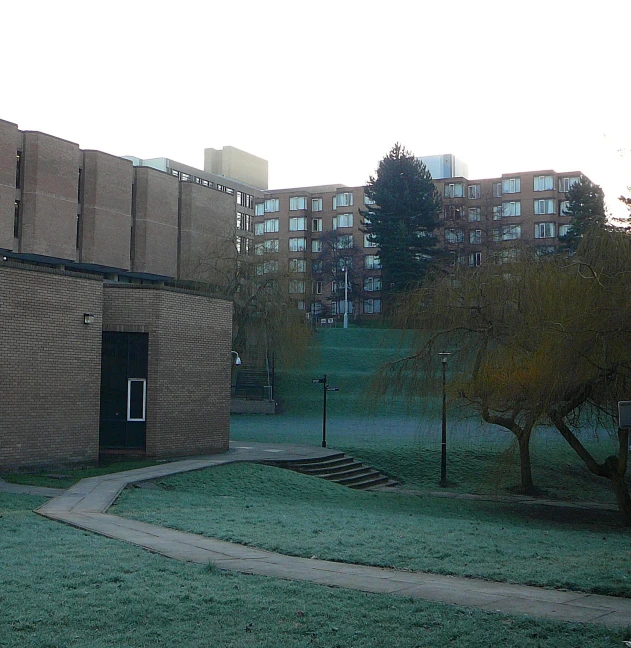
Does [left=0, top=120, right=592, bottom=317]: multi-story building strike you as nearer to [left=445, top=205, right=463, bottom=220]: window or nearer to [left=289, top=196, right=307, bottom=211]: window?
[left=445, top=205, right=463, bottom=220]: window

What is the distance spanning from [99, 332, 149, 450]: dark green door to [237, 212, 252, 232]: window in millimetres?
72327

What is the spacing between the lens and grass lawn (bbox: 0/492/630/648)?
6.45 metres

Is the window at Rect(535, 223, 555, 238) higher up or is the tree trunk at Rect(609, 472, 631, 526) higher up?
the window at Rect(535, 223, 555, 238)

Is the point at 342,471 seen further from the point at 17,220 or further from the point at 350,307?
the point at 350,307

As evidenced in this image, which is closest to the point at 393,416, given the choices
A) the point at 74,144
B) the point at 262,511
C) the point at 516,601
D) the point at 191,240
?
the point at 191,240

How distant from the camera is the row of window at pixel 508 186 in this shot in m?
89.3

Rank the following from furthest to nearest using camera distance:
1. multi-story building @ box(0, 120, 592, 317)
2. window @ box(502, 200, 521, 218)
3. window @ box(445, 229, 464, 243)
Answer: window @ box(502, 200, 521, 218)
window @ box(445, 229, 464, 243)
multi-story building @ box(0, 120, 592, 317)

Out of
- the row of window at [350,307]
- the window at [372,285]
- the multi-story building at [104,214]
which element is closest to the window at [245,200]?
the row of window at [350,307]

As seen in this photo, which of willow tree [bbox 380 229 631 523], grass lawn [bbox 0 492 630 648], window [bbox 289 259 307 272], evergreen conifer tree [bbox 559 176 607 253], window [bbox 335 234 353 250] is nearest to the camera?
grass lawn [bbox 0 492 630 648]

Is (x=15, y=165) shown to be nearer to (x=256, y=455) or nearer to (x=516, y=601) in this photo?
(x=256, y=455)

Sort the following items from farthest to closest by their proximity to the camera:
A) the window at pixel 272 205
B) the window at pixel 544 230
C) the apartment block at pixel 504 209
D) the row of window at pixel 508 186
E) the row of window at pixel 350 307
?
the window at pixel 272 205 → the row of window at pixel 350 307 → the row of window at pixel 508 186 → the window at pixel 544 230 → the apartment block at pixel 504 209

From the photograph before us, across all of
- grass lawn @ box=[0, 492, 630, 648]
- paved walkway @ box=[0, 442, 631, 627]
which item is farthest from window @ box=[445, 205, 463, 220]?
grass lawn @ box=[0, 492, 630, 648]

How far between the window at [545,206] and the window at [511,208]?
1.95m

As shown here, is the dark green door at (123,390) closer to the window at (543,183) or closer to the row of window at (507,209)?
the row of window at (507,209)
